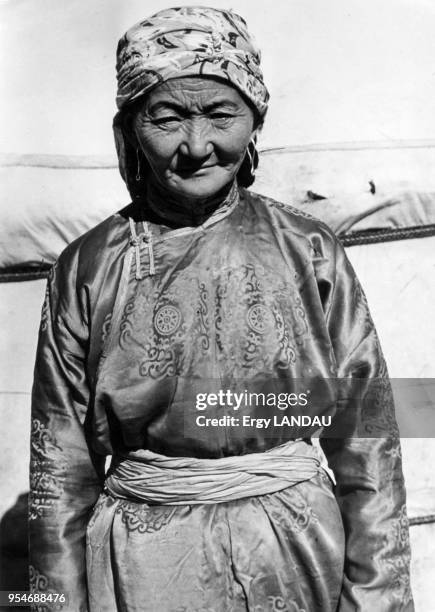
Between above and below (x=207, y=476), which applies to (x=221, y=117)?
above

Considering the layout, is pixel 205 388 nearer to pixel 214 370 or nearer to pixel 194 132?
pixel 214 370

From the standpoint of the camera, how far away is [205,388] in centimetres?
167

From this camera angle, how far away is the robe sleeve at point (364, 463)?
169 cm

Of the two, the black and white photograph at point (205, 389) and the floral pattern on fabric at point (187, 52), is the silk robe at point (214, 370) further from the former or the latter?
the floral pattern on fabric at point (187, 52)

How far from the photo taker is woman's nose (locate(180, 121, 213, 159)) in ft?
5.25

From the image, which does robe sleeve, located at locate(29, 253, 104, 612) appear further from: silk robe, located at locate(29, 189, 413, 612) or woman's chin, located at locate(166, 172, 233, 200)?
woman's chin, located at locate(166, 172, 233, 200)

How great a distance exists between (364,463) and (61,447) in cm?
39

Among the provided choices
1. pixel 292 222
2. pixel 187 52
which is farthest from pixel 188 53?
pixel 292 222

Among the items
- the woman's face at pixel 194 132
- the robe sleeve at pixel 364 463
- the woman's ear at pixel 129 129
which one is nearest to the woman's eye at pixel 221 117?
the woman's face at pixel 194 132

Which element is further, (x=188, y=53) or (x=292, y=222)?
(x=292, y=222)

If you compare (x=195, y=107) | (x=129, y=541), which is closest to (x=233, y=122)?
(x=195, y=107)


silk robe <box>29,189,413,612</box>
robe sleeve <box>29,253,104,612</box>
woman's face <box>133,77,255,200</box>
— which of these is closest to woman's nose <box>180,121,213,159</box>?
woman's face <box>133,77,255,200</box>

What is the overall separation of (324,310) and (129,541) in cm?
39

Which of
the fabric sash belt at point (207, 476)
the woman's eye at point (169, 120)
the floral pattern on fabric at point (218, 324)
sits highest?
the woman's eye at point (169, 120)
